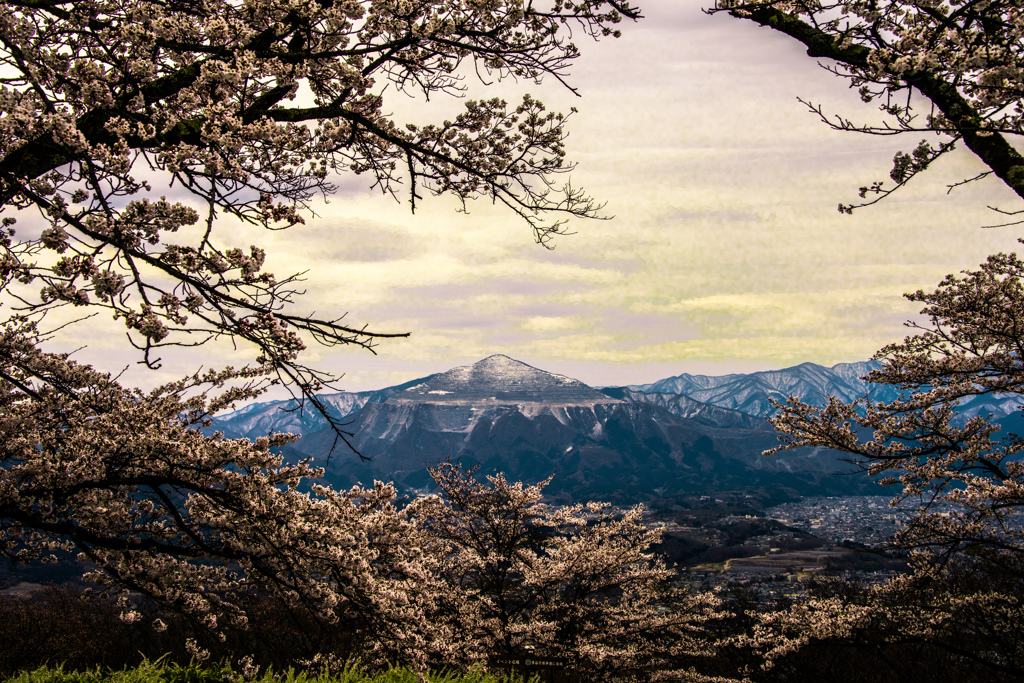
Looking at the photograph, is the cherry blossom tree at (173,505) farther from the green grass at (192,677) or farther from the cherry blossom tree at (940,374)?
the cherry blossom tree at (940,374)

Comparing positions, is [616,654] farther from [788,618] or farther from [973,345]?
[973,345]

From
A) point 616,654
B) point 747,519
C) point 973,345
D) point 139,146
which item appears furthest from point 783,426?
point 747,519

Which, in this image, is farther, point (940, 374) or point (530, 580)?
point (530, 580)

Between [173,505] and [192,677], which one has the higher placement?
[173,505]

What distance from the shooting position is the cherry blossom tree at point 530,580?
1867 cm

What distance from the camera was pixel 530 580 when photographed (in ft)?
65.5

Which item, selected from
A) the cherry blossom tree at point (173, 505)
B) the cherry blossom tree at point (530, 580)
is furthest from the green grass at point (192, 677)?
the cherry blossom tree at point (530, 580)

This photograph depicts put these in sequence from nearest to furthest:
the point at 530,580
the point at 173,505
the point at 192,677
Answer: the point at 192,677 < the point at 173,505 < the point at 530,580

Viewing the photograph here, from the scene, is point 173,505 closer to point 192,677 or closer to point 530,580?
point 192,677

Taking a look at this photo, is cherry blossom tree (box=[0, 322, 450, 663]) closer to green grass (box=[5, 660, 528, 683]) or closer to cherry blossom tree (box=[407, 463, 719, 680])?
green grass (box=[5, 660, 528, 683])

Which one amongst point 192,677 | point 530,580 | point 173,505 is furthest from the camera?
point 530,580

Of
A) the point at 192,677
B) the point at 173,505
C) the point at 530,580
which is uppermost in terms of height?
the point at 173,505

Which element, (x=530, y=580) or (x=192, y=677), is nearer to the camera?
(x=192, y=677)

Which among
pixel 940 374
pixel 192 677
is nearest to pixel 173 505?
pixel 192 677
